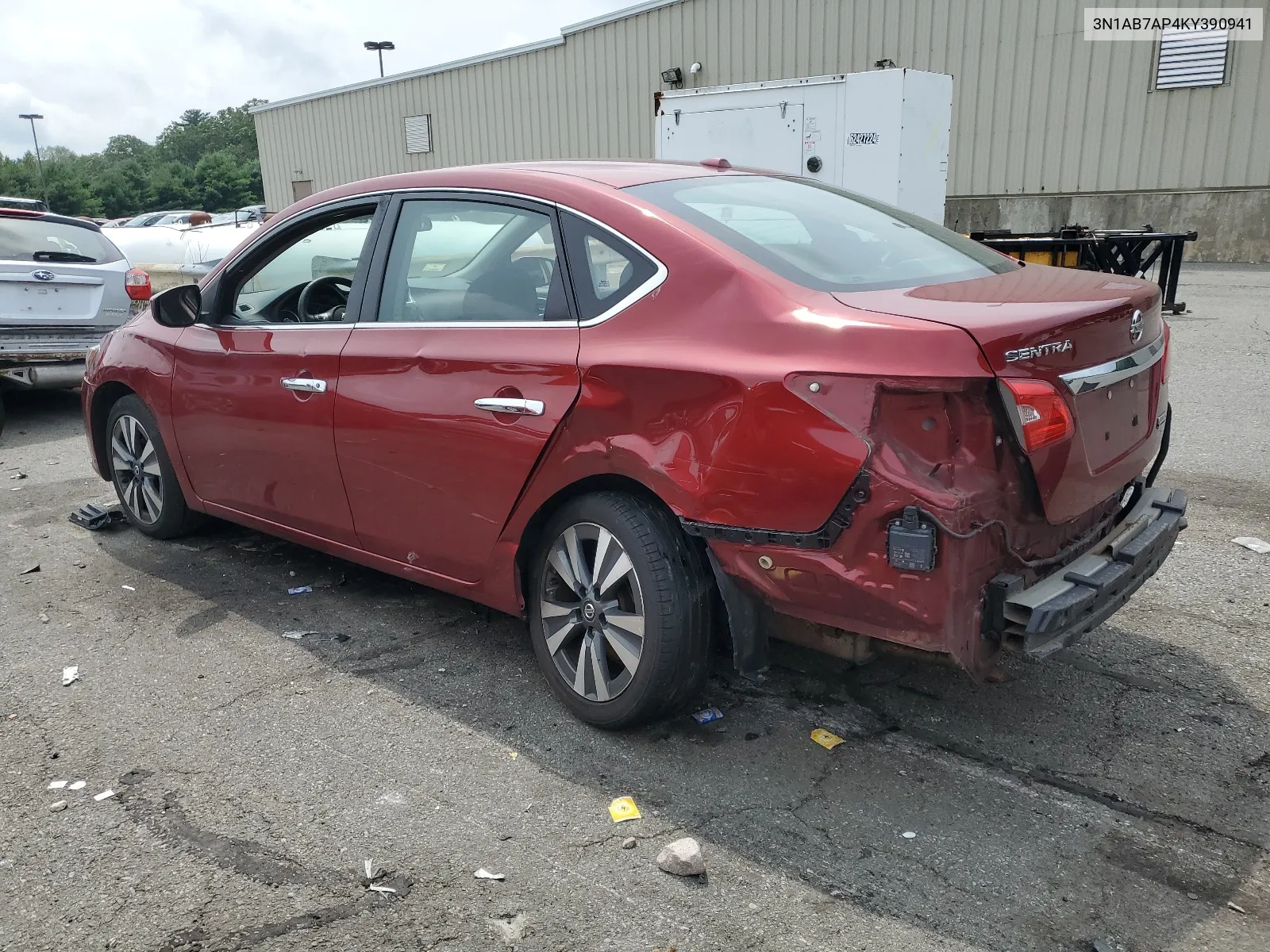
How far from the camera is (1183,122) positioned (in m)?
19.9

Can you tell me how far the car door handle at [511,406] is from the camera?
3213 mm

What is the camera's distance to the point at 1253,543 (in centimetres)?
468

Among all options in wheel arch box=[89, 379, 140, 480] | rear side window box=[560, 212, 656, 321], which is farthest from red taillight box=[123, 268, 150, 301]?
rear side window box=[560, 212, 656, 321]

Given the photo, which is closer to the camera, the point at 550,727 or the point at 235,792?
the point at 235,792

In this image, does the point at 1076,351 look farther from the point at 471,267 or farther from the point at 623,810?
the point at 471,267

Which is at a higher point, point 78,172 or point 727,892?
point 78,172

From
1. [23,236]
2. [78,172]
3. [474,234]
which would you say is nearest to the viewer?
[474,234]

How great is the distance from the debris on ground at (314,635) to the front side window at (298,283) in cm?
126

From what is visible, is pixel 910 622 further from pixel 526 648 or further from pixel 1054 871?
pixel 526 648

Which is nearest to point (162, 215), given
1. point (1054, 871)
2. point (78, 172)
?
point (1054, 871)

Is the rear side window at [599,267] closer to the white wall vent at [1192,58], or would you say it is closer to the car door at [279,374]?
the car door at [279,374]

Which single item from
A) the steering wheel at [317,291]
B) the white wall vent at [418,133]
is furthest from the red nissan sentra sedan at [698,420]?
the white wall vent at [418,133]

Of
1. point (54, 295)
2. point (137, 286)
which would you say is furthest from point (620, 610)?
point (137, 286)

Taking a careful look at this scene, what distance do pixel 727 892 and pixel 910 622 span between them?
80 centimetres
